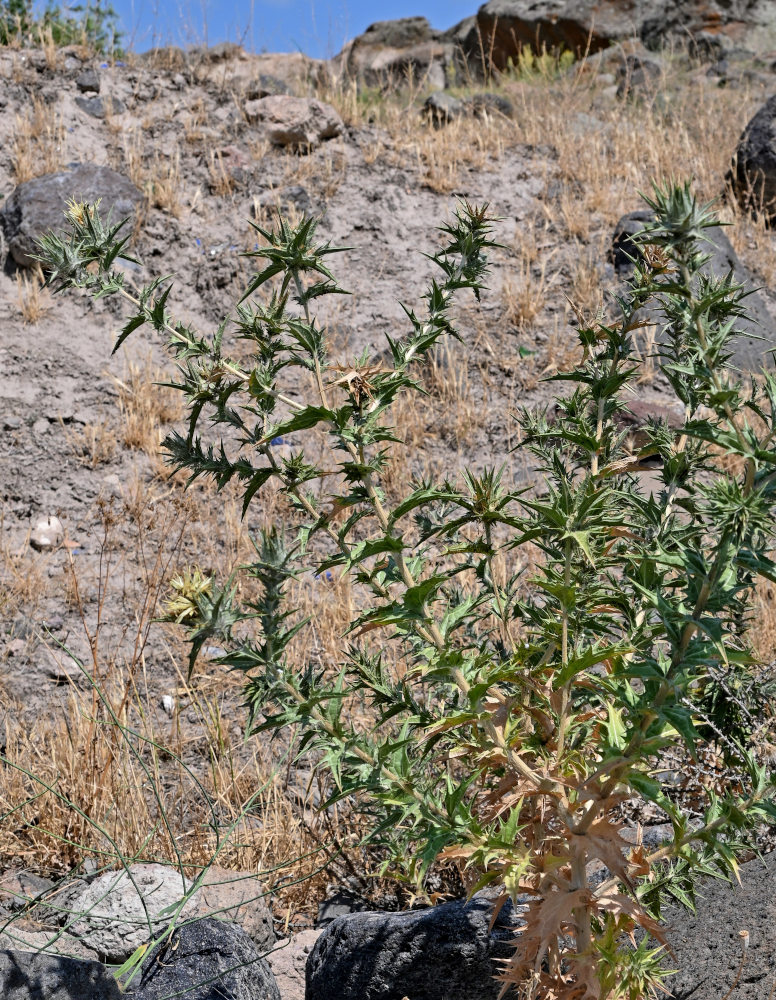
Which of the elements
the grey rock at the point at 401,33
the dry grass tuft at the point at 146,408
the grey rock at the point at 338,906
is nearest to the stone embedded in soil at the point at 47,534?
the dry grass tuft at the point at 146,408

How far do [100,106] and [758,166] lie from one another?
5.43 metres

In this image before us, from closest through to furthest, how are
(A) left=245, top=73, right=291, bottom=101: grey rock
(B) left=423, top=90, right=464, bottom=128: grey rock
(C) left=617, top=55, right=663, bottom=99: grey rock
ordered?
(A) left=245, top=73, right=291, bottom=101: grey rock, (B) left=423, top=90, right=464, bottom=128: grey rock, (C) left=617, top=55, right=663, bottom=99: grey rock

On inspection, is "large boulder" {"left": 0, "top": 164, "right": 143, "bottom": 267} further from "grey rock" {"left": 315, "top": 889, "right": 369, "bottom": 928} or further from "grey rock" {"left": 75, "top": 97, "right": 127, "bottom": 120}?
"grey rock" {"left": 315, "top": 889, "right": 369, "bottom": 928}

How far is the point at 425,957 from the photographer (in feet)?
6.72

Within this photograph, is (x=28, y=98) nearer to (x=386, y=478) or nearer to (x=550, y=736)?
(x=386, y=478)

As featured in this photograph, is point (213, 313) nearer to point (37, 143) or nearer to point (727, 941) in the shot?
point (37, 143)

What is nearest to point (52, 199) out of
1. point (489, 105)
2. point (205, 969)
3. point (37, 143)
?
point (37, 143)

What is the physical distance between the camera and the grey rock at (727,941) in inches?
73.0

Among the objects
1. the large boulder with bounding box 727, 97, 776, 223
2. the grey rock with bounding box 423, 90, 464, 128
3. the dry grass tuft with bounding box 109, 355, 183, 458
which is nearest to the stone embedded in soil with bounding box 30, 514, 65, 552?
the dry grass tuft with bounding box 109, 355, 183, 458

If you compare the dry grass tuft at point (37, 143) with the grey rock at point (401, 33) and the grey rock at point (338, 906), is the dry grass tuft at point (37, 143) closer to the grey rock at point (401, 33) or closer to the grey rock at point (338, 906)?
the grey rock at point (338, 906)

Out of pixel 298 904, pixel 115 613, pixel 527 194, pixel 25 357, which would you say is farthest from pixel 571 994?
pixel 527 194

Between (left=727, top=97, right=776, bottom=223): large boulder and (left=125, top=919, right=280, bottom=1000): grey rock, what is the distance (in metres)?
6.67

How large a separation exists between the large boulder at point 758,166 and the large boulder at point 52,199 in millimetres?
4823

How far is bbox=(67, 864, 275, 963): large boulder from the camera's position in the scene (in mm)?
2338
